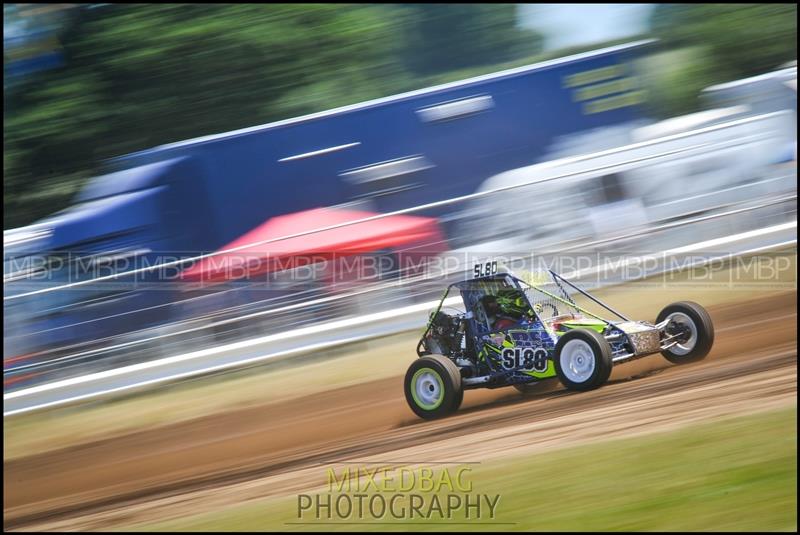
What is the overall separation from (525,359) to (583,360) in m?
0.44

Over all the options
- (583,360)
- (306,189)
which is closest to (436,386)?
(583,360)

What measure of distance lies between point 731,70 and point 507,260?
581 cm

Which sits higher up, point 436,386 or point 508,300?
point 508,300

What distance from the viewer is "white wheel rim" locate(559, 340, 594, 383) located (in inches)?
231

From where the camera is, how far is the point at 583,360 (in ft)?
19.4

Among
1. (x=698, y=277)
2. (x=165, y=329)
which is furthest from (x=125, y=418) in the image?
(x=698, y=277)

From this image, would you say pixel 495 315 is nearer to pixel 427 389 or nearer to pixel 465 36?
pixel 427 389

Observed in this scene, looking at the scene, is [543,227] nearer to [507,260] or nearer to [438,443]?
[507,260]

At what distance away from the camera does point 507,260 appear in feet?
29.3

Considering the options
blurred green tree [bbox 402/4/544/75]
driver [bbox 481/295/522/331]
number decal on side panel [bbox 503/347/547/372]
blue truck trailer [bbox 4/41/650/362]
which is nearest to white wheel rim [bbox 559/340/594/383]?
number decal on side panel [bbox 503/347/547/372]

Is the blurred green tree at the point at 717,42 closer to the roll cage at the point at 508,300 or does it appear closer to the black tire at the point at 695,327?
the black tire at the point at 695,327

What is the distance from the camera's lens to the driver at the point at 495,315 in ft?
20.5

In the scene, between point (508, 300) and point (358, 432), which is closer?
point (508, 300)

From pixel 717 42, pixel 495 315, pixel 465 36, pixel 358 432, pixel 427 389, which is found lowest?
pixel 358 432
